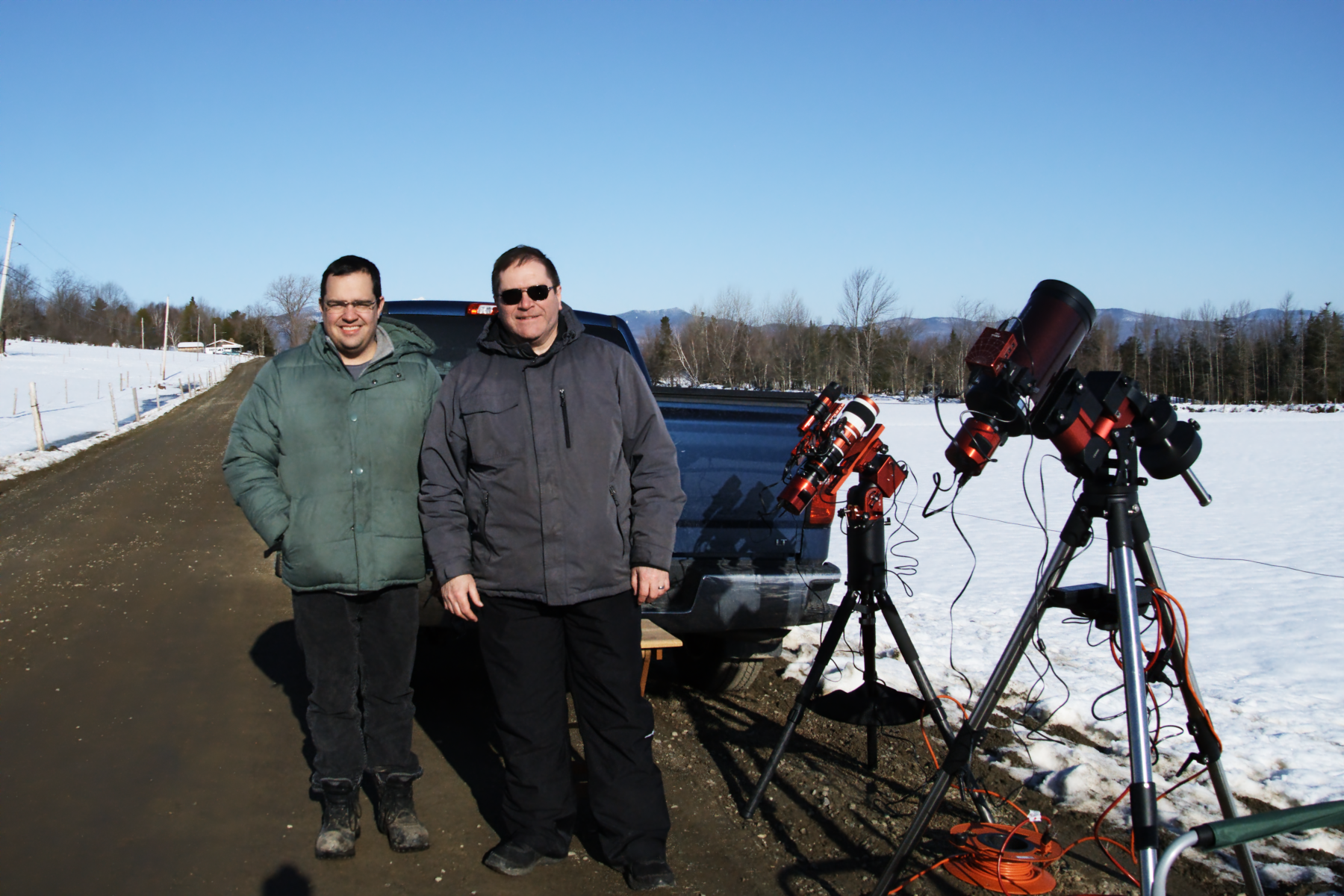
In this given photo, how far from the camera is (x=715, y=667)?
520 centimetres

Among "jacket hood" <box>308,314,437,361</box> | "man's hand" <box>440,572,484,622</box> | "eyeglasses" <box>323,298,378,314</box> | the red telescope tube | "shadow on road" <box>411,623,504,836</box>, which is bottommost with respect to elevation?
"shadow on road" <box>411,623,504,836</box>

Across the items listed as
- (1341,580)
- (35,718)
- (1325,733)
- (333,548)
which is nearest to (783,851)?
(333,548)

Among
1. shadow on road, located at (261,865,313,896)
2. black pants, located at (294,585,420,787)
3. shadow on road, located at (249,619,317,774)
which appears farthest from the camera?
shadow on road, located at (249,619,317,774)

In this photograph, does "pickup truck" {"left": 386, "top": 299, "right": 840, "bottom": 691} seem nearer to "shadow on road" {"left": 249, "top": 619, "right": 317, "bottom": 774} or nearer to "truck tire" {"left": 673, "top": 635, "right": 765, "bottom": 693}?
"truck tire" {"left": 673, "top": 635, "right": 765, "bottom": 693}

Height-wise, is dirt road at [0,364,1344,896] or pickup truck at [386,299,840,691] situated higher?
pickup truck at [386,299,840,691]

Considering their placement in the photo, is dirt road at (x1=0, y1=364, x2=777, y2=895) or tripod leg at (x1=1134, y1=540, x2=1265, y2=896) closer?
tripod leg at (x1=1134, y1=540, x2=1265, y2=896)

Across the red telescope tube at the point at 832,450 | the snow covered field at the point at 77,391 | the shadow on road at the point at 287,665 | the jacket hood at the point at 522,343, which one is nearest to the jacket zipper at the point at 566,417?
the jacket hood at the point at 522,343

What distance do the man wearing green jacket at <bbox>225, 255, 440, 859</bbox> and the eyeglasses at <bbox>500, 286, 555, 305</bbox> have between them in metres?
0.58

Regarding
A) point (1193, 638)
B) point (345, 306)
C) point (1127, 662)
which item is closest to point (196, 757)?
Result: point (345, 306)

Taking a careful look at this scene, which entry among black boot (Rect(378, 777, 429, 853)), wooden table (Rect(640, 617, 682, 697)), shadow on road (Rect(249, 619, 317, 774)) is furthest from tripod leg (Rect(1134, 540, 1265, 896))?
shadow on road (Rect(249, 619, 317, 774))

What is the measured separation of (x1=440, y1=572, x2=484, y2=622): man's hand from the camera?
3.21 meters

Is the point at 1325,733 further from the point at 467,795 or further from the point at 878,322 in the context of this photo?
the point at 878,322

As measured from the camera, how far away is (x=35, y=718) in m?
4.52

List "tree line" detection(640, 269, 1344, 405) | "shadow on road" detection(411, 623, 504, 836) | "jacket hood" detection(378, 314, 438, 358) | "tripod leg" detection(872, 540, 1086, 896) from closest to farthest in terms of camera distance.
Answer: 1. "tripod leg" detection(872, 540, 1086, 896)
2. "jacket hood" detection(378, 314, 438, 358)
3. "shadow on road" detection(411, 623, 504, 836)
4. "tree line" detection(640, 269, 1344, 405)
